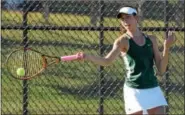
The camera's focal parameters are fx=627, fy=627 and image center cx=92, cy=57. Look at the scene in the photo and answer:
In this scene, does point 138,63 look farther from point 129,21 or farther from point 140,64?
point 129,21

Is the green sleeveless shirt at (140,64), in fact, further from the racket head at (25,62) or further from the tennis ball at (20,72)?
the tennis ball at (20,72)

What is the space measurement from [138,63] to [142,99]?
0.32 metres

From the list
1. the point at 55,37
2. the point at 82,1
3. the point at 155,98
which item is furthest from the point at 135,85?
the point at 55,37

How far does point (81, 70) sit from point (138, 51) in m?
3.50

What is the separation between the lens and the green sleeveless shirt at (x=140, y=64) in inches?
214

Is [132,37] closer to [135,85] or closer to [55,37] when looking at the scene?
[135,85]

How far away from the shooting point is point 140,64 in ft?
17.9

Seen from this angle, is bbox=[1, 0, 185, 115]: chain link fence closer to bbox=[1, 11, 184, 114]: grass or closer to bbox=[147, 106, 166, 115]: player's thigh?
bbox=[1, 11, 184, 114]: grass

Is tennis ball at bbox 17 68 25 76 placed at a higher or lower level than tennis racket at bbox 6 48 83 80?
lower

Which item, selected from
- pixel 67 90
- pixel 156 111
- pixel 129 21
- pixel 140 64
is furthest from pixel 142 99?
pixel 67 90

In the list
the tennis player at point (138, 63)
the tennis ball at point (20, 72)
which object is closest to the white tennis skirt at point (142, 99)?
the tennis player at point (138, 63)

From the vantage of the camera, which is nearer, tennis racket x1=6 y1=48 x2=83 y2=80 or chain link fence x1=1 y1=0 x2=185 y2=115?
tennis racket x1=6 y1=48 x2=83 y2=80

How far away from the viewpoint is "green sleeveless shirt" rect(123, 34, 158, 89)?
544cm

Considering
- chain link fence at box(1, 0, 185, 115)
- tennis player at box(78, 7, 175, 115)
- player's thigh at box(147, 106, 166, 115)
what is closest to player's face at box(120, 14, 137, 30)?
tennis player at box(78, 7, 175, 115)
